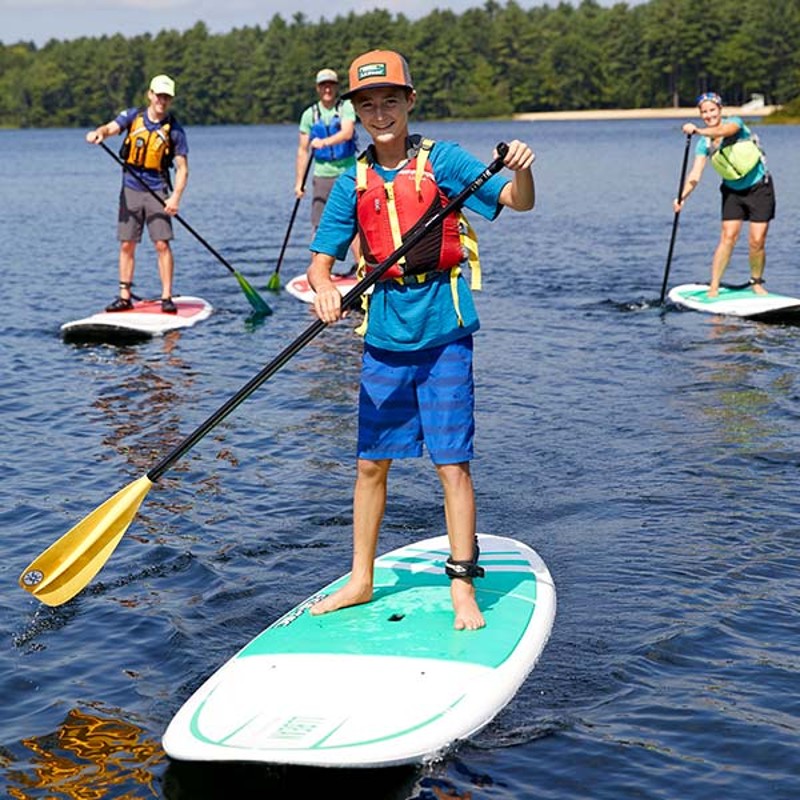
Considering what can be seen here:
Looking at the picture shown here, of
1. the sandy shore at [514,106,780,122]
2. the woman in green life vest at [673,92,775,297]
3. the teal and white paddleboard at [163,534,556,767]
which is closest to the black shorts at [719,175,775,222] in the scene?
the woman in green life vest at [673,92,775,297]

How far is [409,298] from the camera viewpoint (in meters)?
5.75

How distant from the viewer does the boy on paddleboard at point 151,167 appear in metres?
13.2

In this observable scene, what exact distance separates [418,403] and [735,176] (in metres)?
9.01

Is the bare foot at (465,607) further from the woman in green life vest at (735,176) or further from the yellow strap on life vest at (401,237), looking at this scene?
the woman in green life vest at (735,176)

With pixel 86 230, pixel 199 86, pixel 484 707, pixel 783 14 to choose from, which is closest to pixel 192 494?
pixel 484 707

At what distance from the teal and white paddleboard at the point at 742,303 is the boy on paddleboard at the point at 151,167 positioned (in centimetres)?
550

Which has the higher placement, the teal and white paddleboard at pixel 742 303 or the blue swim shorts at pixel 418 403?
the blue swim shorts at pixel 418 403

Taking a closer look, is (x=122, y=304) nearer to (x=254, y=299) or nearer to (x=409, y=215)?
(x=254, y=299)

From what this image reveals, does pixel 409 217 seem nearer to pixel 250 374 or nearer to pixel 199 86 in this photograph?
pixel 250 374

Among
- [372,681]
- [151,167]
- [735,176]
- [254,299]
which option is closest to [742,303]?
[735,176]

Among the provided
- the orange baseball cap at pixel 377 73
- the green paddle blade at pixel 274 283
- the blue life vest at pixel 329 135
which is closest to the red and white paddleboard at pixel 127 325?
the blue life vest at pixel 329 135

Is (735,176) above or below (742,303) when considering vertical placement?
above

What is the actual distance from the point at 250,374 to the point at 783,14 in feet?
413

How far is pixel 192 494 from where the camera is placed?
8.86m
